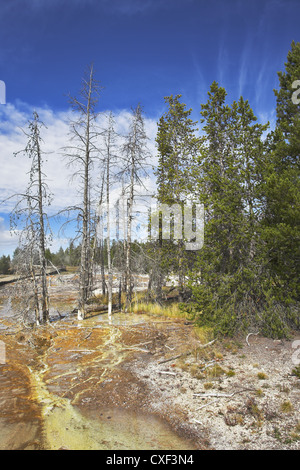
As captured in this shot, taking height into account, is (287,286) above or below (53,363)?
above

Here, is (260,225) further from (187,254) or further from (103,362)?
(103,362)

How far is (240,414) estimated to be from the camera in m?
5.39

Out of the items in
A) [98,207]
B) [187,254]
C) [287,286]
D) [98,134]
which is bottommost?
[287,286]

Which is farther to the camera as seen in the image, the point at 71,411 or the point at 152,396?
the point at 152,396

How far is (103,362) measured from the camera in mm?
8742

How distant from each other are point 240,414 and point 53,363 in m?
6.18

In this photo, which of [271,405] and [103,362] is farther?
[103,362]

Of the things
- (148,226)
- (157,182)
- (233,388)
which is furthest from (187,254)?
(233,388)

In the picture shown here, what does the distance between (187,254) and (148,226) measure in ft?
11.5

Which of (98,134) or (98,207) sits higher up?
(98,134)

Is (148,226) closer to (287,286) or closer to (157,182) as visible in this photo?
(157,182)
